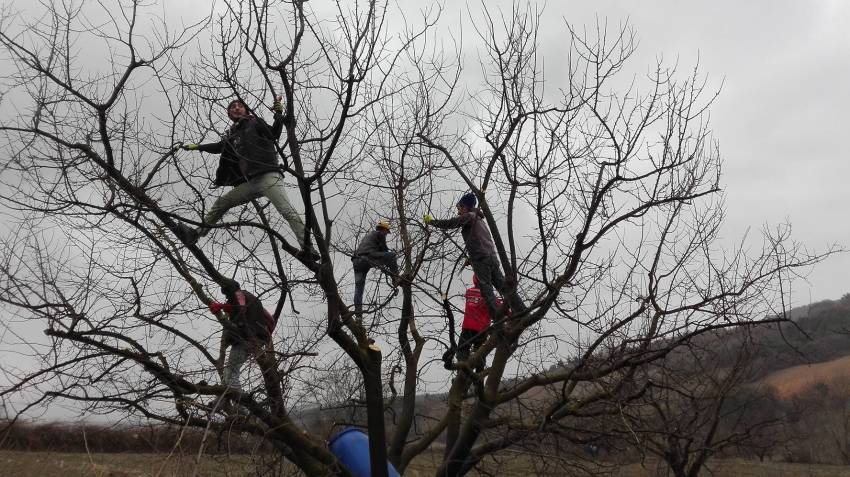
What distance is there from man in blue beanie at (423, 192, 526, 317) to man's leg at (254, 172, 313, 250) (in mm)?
1151

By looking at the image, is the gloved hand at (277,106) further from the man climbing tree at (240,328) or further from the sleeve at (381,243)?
the sleeve at (381,243)

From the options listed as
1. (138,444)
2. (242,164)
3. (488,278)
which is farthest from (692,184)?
(138,444)

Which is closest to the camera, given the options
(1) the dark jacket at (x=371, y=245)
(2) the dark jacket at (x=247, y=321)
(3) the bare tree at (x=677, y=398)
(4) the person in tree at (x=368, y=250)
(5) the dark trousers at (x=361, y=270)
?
(2) the dark jacket at (x=247, y=321)

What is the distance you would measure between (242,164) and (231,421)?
176 cm

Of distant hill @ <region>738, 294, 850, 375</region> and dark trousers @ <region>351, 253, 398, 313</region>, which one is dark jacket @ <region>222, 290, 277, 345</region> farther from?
distant hill @ <region>738, 294, 850, 375</region>

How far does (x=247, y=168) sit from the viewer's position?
5.04m

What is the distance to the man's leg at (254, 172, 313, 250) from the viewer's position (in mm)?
5152

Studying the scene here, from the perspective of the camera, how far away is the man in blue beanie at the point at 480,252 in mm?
5938

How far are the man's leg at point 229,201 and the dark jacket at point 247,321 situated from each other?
1.95 feet

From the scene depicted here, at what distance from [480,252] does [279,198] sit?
69.9 inches

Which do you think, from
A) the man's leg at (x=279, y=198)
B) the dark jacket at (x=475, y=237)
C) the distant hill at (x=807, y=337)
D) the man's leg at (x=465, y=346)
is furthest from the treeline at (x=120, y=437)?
the distant hill at (x=807, y=337)

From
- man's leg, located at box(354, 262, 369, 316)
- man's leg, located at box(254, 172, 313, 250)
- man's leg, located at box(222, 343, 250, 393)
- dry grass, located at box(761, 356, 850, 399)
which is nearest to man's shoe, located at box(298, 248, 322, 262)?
man's leg, located at box(254, 172, 313, 250)

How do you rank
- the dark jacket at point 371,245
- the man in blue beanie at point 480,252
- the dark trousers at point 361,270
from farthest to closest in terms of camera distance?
the dark jacket at point 371,245 → the dark trousers at point 361,270 → the man in blue beanie at point 480,252

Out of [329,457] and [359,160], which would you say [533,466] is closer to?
[329,457]
